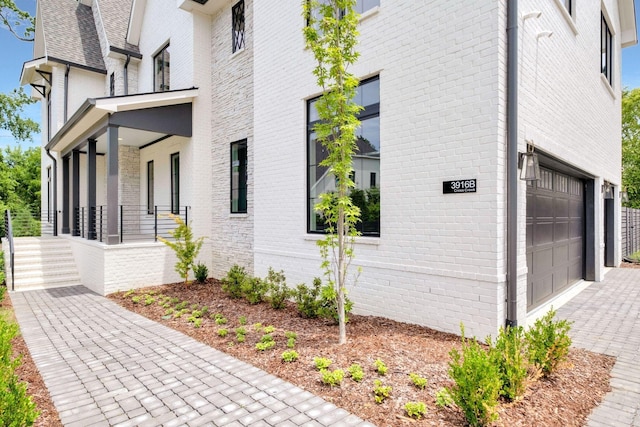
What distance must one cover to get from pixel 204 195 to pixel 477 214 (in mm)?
7815

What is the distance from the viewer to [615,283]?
30.6 ft

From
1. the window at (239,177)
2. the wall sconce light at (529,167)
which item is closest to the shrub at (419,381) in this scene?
the wall sconce light at (529,167)

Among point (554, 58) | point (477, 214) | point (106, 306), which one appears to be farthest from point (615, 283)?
point (106, 306)

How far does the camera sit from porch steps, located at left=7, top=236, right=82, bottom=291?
965 cm

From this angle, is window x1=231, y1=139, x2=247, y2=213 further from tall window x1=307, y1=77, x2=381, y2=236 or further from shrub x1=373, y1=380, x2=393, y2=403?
shrub x1=373, y1=380, x2=393, y2=403

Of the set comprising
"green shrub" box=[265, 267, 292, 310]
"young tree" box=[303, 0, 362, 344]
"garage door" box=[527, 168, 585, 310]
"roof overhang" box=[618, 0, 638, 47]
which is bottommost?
"green shrub" box=[265, 267, 292, 310]

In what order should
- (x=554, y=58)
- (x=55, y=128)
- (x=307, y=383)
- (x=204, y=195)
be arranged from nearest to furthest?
(x=307, y=383) → (x=554, y=58) → (x=204, y=195) → (x=55, y=128)

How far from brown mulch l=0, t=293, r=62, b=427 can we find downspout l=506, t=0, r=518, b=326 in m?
5.11

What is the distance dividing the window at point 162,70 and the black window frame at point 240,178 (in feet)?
14.7

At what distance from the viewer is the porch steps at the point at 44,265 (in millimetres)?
9648

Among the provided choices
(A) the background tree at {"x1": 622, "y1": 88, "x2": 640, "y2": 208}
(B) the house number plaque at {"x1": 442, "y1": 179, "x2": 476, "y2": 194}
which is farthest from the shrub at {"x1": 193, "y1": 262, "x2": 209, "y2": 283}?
(A) the background tree at {"x1": 622, "y1": 88, "x2": 640, "y2": 208}

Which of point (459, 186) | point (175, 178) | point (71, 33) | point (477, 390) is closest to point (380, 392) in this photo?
point (477, 390)

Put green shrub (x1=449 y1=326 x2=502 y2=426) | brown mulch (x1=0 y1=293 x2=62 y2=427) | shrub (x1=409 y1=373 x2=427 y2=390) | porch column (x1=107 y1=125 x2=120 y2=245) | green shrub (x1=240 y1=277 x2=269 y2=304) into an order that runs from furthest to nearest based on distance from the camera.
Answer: porch column (x1=107 y1=125 x2=120 y2=245), green shrub (x1=240 y1=277 x2=269 y2=304), shrub (x1=409 y1=373 x2=427 y2=390), brown mulch (x1=0 y1=293 x2=62 y2=427), green shrub (x1=449 y1=326 x2=502 y2=426)

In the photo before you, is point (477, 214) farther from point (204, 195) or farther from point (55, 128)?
point (55, 128)
